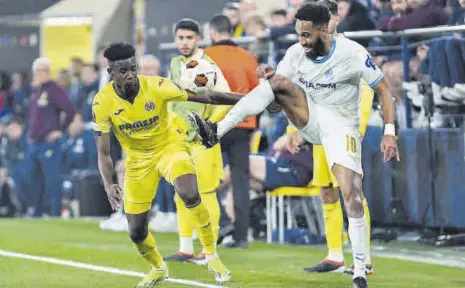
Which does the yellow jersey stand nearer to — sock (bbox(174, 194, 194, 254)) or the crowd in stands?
sock (bbox(174, 194, 194, 254))

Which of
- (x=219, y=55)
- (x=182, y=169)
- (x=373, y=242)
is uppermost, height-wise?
(x=219, y=55)

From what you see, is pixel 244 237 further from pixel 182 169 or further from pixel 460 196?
pixel 182 169

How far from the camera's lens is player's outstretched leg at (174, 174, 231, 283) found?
10.2 meters

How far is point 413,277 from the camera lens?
1107 cm

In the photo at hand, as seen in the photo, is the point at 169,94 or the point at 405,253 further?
the point at 405,253

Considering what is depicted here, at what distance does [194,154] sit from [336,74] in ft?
9.55

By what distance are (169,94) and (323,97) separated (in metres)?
1.22

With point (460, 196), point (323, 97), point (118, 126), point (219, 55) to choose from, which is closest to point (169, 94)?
point (118, 126)

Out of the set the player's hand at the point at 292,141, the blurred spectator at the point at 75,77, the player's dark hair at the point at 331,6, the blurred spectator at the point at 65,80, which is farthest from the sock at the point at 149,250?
the blurred spectator at the point at 65,80

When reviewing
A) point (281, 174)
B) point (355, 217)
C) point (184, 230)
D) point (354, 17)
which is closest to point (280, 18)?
point (354, 17)

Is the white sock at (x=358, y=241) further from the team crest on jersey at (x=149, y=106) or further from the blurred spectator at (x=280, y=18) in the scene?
the blurred spectator at (x=280, y=18)

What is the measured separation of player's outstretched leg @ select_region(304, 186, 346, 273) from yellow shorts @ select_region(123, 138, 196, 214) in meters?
1.51

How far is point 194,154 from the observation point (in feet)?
41.8

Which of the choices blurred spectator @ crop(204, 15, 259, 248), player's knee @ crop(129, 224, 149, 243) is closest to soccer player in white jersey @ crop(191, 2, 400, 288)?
player's knee @ crop(129, 224, 149, 243)
